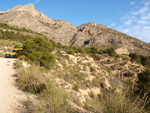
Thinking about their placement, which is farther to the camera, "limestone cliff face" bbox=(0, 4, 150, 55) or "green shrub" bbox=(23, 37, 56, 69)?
"limestone cliff face" bbox=(0, 4, 150, 55)

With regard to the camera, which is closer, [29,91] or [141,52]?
[29,91]

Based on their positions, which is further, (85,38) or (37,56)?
(85,38)

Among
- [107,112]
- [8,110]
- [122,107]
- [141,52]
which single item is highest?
[141,52]

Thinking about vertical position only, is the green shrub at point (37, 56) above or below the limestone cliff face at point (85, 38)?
below

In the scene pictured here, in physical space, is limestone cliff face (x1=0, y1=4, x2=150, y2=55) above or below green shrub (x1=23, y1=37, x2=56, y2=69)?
above

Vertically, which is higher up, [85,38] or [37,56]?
[85,38]

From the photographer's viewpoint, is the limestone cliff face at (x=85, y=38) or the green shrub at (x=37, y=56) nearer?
the green shrub at (x=37, y=56)

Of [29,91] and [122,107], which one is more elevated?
[122,107]

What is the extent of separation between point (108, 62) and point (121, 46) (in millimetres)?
34546

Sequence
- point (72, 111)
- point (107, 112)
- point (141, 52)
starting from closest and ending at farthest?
point (107, 112) → point (72, 111) → point (141, 52)

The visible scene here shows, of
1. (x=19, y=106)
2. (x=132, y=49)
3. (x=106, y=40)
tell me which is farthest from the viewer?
(x=106, y=40)

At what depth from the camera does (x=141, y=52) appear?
53312 millimetres

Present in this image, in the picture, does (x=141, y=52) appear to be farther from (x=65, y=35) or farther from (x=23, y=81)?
(x=23, y=81)

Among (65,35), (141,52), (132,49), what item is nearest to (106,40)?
(132,49)
